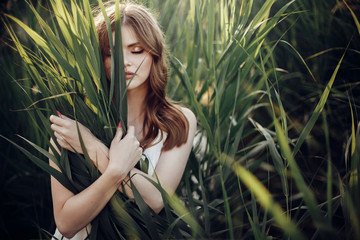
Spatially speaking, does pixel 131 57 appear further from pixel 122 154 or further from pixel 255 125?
pixel 255 125

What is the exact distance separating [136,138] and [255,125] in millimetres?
355

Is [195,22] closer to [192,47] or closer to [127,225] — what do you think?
[192,47]

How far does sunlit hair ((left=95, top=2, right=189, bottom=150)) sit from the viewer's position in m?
0.77

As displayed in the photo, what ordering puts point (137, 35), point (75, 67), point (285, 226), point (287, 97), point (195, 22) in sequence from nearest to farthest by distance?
point (285, 226) → point (75, 67) → point (137, 35) → point (195, 22) → point (287, 97)

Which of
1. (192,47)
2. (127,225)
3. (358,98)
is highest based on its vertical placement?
(192,47)

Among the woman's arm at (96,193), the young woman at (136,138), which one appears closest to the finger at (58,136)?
the young woman at (136,138)

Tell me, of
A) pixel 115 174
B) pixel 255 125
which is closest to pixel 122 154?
pixel 115 174

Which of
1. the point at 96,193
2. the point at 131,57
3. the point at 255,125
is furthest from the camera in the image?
the point at 255,125

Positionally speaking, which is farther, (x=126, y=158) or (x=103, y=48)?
(x=103, y=48)

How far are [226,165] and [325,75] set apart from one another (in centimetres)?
56

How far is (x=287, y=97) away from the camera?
46.0 inches

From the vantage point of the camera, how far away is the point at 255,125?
88 cm

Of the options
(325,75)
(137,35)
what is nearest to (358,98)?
(325,75)

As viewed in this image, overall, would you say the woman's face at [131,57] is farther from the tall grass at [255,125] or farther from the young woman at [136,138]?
the tall grass at [255,125]
